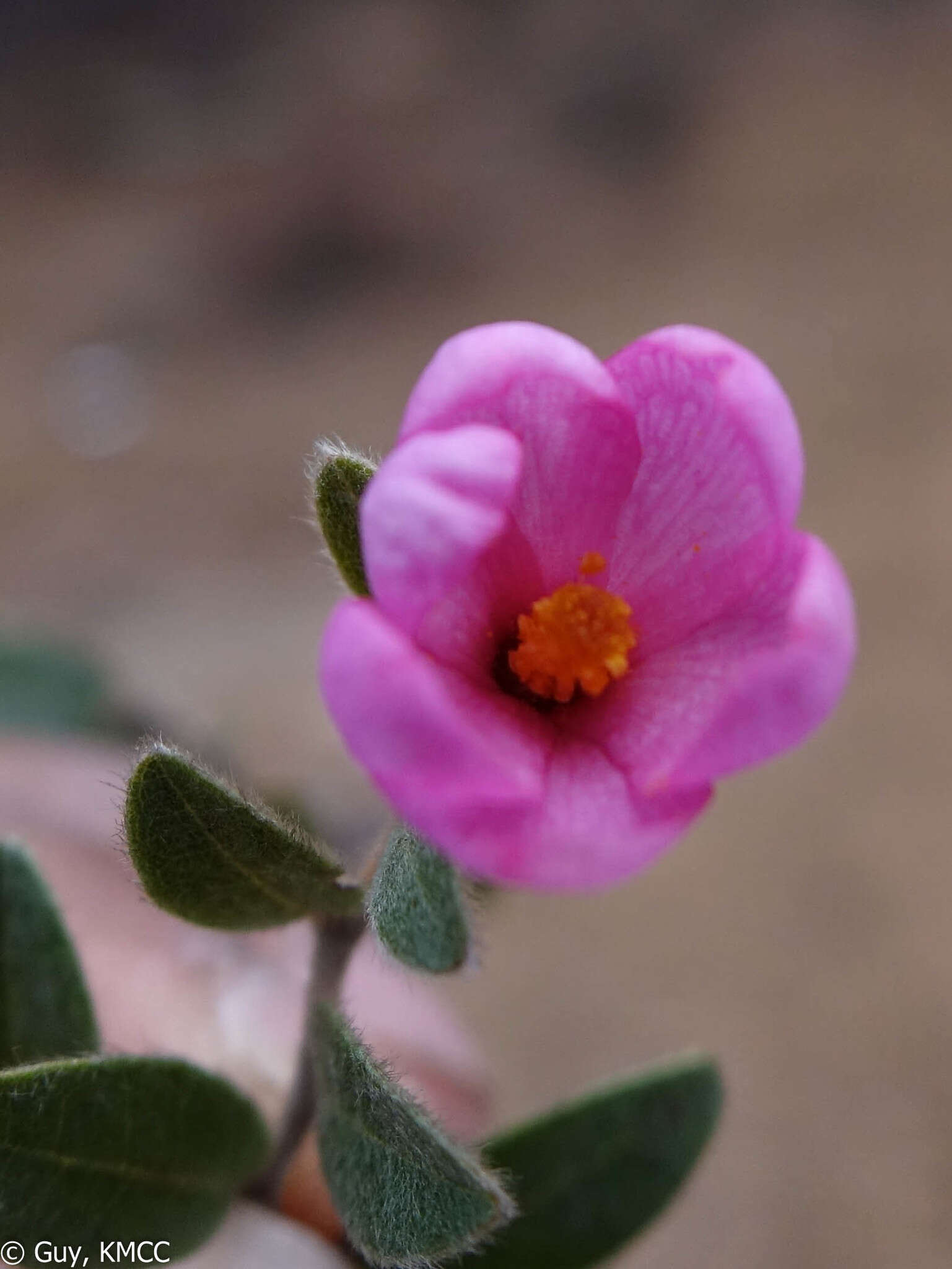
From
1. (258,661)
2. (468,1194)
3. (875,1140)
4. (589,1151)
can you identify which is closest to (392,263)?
(258,661)

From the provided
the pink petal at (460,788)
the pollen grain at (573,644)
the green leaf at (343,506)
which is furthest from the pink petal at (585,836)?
the green leaf at (343,506)

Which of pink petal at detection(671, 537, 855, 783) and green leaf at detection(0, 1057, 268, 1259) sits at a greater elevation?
pink petal at detection(671, 537, 855, 783)

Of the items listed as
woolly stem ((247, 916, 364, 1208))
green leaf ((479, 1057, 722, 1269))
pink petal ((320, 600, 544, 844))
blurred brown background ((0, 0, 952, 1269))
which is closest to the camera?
pink petal ((320, 600, 544, 844))

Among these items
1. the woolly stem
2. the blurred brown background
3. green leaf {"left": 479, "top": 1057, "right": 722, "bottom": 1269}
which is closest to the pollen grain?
the woolly stem

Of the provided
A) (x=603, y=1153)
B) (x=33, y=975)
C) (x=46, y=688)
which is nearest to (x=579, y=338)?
(x=46, y=688)

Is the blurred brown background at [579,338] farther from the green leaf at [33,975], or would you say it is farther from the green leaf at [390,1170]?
the green leaf at [390,1170]

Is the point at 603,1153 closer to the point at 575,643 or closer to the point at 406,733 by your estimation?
the point at 575,643

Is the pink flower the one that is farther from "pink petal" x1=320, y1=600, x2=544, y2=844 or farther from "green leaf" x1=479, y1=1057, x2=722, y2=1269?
"green leaf" x1=479, y1=1057, x2=722, y2=1269
